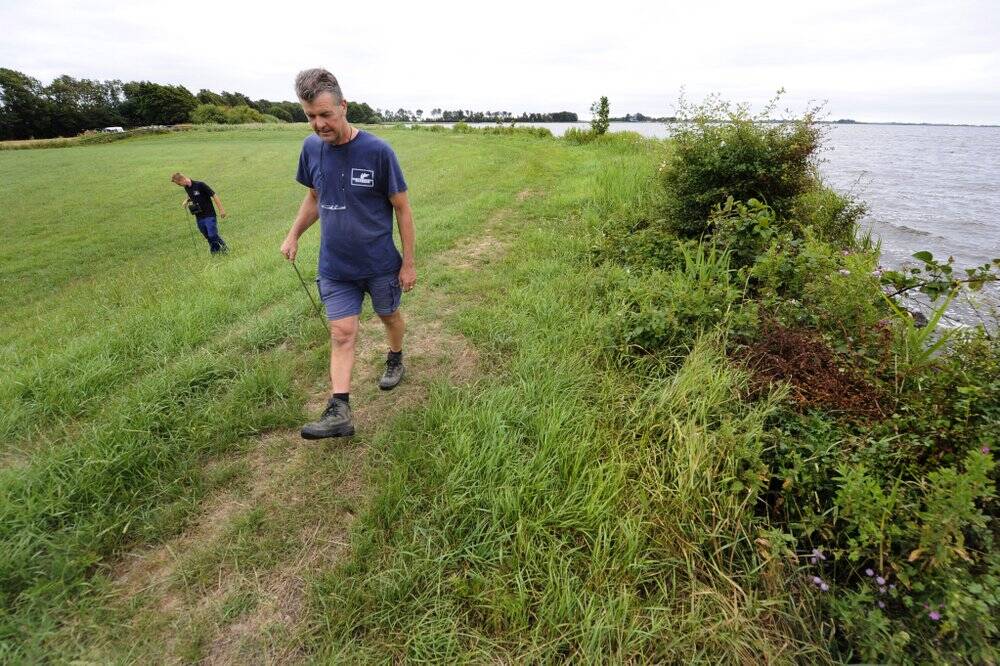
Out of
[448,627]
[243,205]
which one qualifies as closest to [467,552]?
[448,627]

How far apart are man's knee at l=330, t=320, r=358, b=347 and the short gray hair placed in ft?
4.36

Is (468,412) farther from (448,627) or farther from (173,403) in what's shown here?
(173,403)

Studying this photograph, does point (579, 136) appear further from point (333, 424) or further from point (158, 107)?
point (158, 107)

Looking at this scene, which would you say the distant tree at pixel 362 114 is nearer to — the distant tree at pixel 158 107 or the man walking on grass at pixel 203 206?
the distant tree at pixel 158 107

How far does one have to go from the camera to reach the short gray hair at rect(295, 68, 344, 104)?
93.0 inches

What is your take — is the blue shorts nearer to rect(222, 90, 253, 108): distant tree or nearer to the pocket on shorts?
the pocket on shorts

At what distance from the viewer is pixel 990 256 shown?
7.80 meters

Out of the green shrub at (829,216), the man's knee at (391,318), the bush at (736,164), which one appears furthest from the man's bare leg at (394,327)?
the green shrub at (829,216)

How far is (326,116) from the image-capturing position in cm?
242

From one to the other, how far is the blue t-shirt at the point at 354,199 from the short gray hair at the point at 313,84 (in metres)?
0.31

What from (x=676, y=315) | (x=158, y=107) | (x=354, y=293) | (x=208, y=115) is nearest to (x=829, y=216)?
(x=676, y=315)

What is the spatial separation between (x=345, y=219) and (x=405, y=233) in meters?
0.39

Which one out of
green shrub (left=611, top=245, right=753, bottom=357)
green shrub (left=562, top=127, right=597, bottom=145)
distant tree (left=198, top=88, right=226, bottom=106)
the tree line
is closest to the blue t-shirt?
green shrub (left=611, top=245, right=753, bottom=357)

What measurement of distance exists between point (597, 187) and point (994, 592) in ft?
28.5
